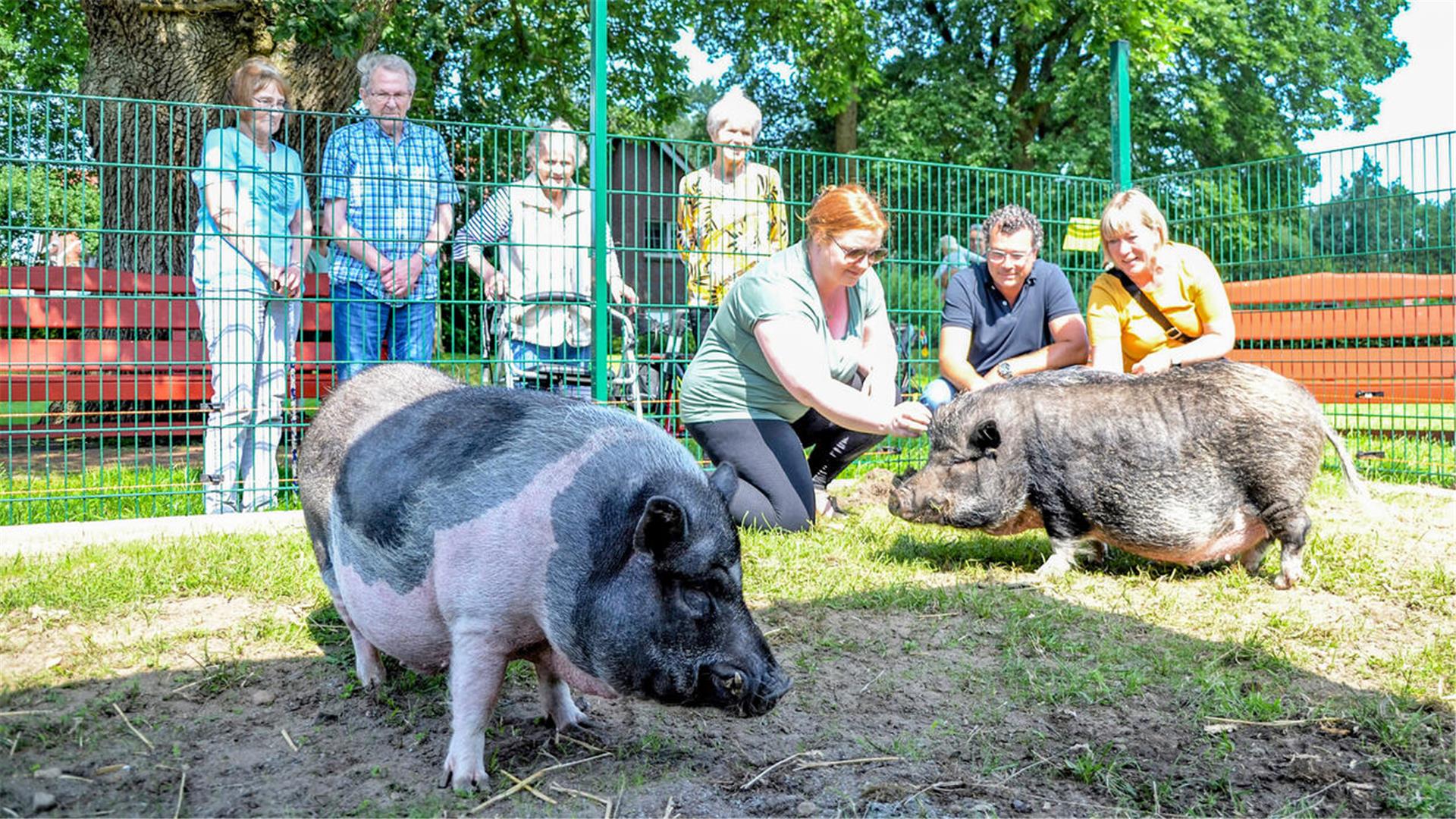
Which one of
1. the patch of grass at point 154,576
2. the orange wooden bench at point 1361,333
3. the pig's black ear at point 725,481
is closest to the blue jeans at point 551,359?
the patch of grass at point 154,576

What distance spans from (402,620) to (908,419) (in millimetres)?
2558

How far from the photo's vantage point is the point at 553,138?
6.55 m

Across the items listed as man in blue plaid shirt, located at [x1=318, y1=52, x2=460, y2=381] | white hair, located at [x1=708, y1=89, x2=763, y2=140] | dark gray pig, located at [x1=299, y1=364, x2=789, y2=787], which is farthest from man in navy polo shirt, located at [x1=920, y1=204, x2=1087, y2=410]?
dark gray pig, located at [x1=299, y1=364, x2=789, y2=787]

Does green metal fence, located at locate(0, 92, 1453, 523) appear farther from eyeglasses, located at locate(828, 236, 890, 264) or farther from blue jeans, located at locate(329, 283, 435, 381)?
eyeglasses, located at locate(828, 236, 890, 264)

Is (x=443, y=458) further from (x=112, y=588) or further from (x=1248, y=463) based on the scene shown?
(x=1248, y=463)

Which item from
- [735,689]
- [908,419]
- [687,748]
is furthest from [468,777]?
[908,419]

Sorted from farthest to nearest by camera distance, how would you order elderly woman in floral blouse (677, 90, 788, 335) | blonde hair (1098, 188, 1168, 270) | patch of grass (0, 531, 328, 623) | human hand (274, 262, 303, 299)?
elderly woman in floral blouse (677, 90, 788, 335) → human hand (274, 262, 303, 299) → blonde hair (1098, 188, 1168, 270) → patch of grass (0, 531, 328, 623)

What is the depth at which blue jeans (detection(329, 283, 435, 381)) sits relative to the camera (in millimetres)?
6129

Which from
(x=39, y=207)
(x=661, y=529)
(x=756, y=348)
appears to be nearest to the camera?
(x=661, y=529)

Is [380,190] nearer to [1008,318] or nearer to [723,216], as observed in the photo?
[723,216]

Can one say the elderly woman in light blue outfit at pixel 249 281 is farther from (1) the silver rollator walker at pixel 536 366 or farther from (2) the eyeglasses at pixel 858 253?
(2) the eyeglasses at pixel 858 253

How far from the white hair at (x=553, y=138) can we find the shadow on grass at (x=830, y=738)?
335 cm

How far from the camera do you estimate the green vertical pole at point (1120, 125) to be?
8.05 metres

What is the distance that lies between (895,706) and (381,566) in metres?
1.48
